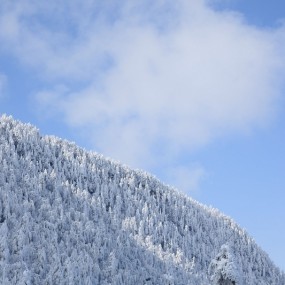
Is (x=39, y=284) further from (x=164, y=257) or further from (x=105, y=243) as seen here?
(x=164, y=257)

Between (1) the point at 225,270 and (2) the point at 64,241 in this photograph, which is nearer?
(1) the point at 225,270

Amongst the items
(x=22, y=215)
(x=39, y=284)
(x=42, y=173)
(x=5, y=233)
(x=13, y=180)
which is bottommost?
(x=39, y=284)

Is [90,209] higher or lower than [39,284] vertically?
higher

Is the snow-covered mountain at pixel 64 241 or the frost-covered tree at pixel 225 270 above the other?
the snow-covered mountain at pixel 64 241

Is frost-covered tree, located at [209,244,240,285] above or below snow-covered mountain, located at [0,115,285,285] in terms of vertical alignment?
below

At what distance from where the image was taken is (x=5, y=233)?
445ft

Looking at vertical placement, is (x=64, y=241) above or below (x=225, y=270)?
above

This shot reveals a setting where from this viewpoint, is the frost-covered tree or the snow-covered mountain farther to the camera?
the snow-covered mountain

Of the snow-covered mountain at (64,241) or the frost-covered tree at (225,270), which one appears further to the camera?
the snow-covered mountain at (64,241)

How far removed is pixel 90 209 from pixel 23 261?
2476 inches

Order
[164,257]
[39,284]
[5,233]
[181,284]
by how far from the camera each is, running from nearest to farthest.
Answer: [39,284] → [5,233] → [181,284] → [164,257]

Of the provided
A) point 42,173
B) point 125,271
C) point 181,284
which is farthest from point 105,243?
point 42,173

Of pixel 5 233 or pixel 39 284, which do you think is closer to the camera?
pixel 39 284

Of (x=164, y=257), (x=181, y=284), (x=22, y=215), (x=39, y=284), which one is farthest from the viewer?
(x=164, y=257)
